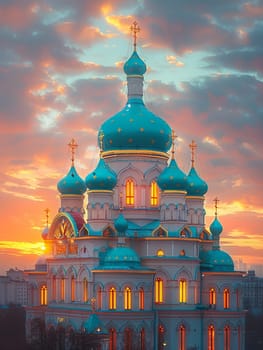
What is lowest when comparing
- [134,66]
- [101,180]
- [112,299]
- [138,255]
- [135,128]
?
[112,299]

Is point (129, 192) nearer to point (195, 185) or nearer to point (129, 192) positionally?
point (129, 192)

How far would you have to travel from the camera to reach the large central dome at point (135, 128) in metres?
41.0

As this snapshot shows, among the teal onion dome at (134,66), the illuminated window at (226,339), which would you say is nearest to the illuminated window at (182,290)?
the illuminated window at (226,339)

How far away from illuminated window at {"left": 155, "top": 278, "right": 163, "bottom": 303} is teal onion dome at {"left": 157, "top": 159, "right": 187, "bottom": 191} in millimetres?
3698

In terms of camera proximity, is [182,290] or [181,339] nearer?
[181,339]

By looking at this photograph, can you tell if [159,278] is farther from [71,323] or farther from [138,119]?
[138,119]

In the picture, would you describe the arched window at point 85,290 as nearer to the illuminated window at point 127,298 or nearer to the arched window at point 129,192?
the illuminated window at point 127,298

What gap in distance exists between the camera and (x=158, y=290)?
39.0 metres

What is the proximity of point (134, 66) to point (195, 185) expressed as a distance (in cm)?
578

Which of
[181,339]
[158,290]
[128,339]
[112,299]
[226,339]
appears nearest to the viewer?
[128,339]

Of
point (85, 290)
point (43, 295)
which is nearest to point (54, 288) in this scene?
point (43, 295)

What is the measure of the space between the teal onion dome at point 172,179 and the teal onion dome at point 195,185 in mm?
2975

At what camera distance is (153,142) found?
41219mm

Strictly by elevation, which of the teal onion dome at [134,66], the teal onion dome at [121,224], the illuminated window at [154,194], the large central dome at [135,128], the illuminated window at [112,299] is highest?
the teal onion dome at [134,66]
